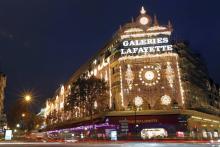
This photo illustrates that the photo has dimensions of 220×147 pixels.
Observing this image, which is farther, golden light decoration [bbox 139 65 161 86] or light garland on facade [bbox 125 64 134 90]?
light garland on facade [bbox 125 64 134 90]

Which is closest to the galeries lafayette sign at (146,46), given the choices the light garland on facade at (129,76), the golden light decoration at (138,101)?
the light garland on facade at (129,76)

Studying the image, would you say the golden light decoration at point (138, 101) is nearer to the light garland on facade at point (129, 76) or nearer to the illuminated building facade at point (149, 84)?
the illuminated building facade at point (149, 84)

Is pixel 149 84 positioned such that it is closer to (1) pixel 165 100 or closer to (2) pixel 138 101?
(2) pixel 138 101

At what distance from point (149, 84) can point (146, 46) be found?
33.2ft

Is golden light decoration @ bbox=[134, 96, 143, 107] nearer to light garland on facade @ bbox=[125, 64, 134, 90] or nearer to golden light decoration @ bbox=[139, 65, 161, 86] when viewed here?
light garland on facade @ bbox=[125, 64, 134, 90]

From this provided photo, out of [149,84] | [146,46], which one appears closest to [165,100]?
[149,84]

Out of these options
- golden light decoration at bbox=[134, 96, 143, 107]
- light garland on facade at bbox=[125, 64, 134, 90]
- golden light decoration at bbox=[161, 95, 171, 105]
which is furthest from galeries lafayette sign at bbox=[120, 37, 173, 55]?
golden light decoration at bbox=[134, 96, 143, 107]

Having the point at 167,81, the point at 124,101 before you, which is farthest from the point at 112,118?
the point at 167,81

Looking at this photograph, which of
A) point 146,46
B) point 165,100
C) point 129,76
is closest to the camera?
Result: point 165,100

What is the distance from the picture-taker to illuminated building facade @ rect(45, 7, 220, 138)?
7331cm

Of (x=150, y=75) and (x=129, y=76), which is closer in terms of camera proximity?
(x=150, y=75)

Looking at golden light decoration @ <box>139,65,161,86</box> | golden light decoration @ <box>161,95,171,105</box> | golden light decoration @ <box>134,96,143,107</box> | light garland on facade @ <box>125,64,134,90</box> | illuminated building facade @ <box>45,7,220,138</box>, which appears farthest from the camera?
light garland on facade @ <box>125,64,134,90</box>

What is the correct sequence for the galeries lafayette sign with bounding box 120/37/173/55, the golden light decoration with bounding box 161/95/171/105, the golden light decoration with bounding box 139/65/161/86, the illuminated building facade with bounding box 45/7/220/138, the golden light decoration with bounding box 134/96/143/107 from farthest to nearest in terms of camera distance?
the galeries lafayette sign with bounding box 120/37/173/55 → the golden light decoration with bounding box 139/65/161/86 → the golden light decoration with bounding box 134/96/143/107 → the golden light decoration with bounding box 161/95/171/105 → the illuminated building facade with bounding box 45/7/220/138

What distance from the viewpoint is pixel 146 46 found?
79.1m
